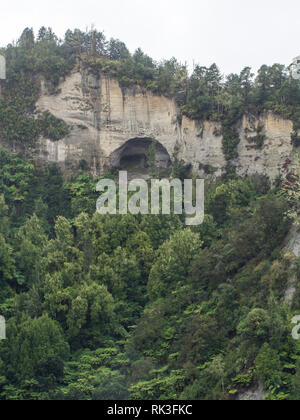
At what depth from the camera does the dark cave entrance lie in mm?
57500

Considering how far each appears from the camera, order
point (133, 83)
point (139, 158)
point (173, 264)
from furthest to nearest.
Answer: point (139, 158), point (133, 83), point (173, 264)

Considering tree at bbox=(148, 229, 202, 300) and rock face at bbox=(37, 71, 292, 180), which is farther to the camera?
rock face at bbox=(37, 71, 292, 180)

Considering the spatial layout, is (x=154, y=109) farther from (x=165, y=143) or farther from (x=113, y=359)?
(x=113, y=359)

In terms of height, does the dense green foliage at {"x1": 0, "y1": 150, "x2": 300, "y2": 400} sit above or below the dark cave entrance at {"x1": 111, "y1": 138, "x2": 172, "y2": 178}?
below

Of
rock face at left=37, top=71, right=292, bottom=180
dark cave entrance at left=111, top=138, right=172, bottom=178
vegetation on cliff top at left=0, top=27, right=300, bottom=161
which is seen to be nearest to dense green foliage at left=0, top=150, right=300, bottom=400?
vegetation on cliff top at left=0, top=27, right=300, bottom=161

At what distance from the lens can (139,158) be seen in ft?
198

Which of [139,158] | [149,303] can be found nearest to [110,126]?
[139,158]

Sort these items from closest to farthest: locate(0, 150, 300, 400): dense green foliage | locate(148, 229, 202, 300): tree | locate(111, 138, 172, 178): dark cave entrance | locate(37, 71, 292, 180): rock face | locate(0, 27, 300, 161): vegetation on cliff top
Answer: locate(0, 150, 300, 400): dense green foliage
locate(148, 229, 202, 300): tree
locate(0, 27, 300, 161): vegetation on cliff top
locate(37, 71, 292, 180): rock face
locate(111, 138, 172, 178): dark cave entrance

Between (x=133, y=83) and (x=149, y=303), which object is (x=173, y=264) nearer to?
(x=149, y=303)

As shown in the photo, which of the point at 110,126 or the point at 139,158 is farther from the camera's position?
the point at 139,158

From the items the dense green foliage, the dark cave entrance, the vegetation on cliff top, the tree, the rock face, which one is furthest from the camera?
the dark cave entrance

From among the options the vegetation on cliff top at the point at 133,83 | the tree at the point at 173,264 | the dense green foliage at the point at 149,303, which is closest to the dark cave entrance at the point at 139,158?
the vegetation on cliff top at the point at 133,83

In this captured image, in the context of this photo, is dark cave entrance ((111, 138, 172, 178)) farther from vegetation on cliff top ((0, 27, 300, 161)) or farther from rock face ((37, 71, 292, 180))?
vegetation on cliff top ((0, 27, 300, 161))

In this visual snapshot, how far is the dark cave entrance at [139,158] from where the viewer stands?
189 ft
